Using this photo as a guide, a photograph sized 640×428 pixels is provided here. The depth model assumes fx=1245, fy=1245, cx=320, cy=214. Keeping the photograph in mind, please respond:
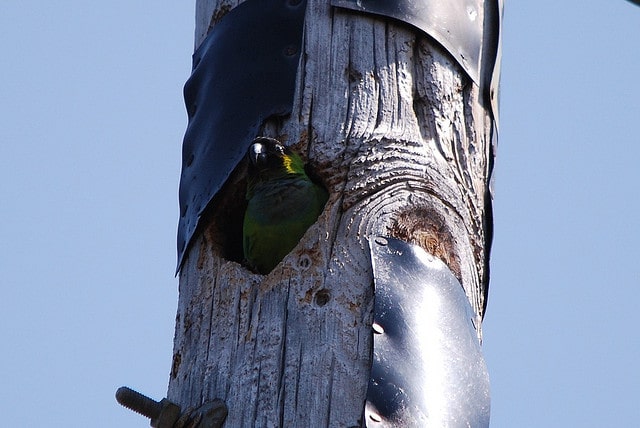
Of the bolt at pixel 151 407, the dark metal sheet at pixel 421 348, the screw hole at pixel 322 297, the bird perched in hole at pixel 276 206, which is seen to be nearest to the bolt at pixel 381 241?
the dark metal sheet at pixel 421 348

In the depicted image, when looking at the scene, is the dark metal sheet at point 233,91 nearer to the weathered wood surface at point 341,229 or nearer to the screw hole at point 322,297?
the weathered wood surface at point 341,229

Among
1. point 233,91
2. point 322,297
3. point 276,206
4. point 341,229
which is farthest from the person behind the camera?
point 276,206

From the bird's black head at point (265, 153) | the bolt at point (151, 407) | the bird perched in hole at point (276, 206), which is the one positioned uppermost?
the bird's black head at point (265, 153)

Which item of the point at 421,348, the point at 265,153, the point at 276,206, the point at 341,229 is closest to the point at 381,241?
the point at 341,229

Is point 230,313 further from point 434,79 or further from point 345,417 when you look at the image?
point 434,79

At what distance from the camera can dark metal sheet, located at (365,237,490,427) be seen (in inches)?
115

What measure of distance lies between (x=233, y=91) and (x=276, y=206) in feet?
1.26

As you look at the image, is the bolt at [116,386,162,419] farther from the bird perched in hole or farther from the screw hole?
the bird perched in hole

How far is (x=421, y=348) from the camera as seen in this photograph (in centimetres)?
305

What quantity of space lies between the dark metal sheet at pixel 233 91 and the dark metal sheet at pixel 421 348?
0.59m

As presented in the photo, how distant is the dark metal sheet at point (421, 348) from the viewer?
9.56 ft

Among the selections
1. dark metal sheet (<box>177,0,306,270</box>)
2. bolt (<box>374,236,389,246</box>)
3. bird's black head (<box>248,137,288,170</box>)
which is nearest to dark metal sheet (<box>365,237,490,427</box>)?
bolt (<box>374,236,389,246</box>)

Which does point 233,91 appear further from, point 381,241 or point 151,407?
point 151,407

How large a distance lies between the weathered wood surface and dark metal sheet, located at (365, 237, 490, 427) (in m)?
0.05
